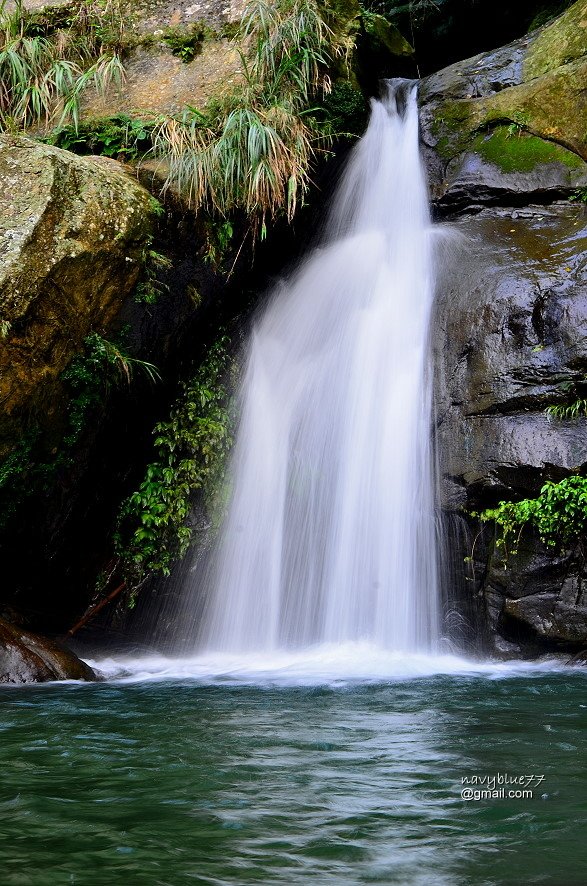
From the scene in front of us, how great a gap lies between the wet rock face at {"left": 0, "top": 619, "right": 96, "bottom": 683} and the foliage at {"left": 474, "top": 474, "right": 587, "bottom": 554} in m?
3.51

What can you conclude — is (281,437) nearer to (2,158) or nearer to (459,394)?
(459,394)

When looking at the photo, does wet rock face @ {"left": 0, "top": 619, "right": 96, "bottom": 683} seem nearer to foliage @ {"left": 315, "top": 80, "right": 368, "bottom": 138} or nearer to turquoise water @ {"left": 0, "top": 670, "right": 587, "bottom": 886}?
turquoise water @ {"left": 0, "top": 670, "right": 587, "bottom": 886}

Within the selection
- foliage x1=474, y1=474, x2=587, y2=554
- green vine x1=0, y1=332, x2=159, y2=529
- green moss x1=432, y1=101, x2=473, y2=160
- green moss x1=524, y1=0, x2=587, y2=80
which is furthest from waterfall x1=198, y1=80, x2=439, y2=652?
green moss x1=524, y1=0, x2=587, y2=80

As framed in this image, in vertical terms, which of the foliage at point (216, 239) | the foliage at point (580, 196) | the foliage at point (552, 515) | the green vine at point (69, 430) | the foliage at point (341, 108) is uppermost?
the foliage at point (341, 108)

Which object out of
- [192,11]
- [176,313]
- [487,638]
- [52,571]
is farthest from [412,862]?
[192,11]

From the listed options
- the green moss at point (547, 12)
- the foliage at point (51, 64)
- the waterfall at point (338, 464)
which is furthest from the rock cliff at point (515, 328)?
the foliage at point (51, 64)

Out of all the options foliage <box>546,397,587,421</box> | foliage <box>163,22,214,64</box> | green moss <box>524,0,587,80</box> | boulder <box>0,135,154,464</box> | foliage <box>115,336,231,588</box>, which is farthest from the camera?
green moss <box>524,0,587,80</box>

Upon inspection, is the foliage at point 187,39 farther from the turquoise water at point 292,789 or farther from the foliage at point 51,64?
the turquoise water at point 292,789

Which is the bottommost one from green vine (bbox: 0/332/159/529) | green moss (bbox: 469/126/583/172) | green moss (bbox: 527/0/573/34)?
green vine (bbox: 0/332/159/529)

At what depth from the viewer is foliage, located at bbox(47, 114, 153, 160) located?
7.70 meters

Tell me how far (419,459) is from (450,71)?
6.34 m

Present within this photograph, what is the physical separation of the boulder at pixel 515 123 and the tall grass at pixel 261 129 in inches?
66.5

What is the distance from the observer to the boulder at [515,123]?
8.51 meters

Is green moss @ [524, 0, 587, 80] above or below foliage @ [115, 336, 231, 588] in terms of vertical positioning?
above
